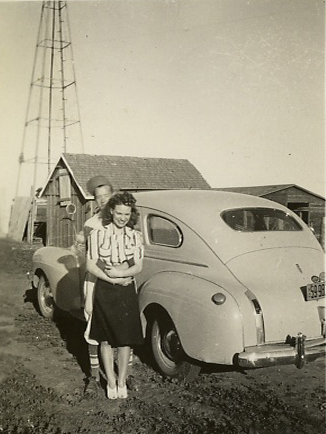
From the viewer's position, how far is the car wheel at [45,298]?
650cm

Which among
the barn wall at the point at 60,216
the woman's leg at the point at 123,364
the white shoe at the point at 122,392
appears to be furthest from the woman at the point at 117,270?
the barn wall at the point at 60,216

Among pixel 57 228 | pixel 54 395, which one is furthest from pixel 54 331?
pixel 57 228

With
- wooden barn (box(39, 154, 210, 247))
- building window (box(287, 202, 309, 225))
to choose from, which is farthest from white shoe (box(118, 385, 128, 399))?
building window (box(287, 202, 309, 225))

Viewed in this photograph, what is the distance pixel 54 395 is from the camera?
3.81 m

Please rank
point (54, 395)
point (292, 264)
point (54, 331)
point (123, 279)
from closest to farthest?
point (123, 279) < point (54, 395) < point (292, 264) < point (54, 331)

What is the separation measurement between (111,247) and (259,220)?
1856 mm

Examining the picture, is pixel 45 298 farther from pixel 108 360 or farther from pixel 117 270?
pixel 117 270

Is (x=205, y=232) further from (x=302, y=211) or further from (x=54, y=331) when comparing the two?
(x=302, y=211)

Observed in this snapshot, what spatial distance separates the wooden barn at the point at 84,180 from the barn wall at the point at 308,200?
3594 millimetres

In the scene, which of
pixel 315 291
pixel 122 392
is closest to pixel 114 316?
pixel 122 392

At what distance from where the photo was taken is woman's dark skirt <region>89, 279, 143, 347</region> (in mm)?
3566

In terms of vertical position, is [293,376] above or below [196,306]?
below

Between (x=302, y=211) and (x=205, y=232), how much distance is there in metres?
18.7

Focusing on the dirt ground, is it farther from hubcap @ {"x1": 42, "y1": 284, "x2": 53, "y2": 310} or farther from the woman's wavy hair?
the woman's wavy hair
